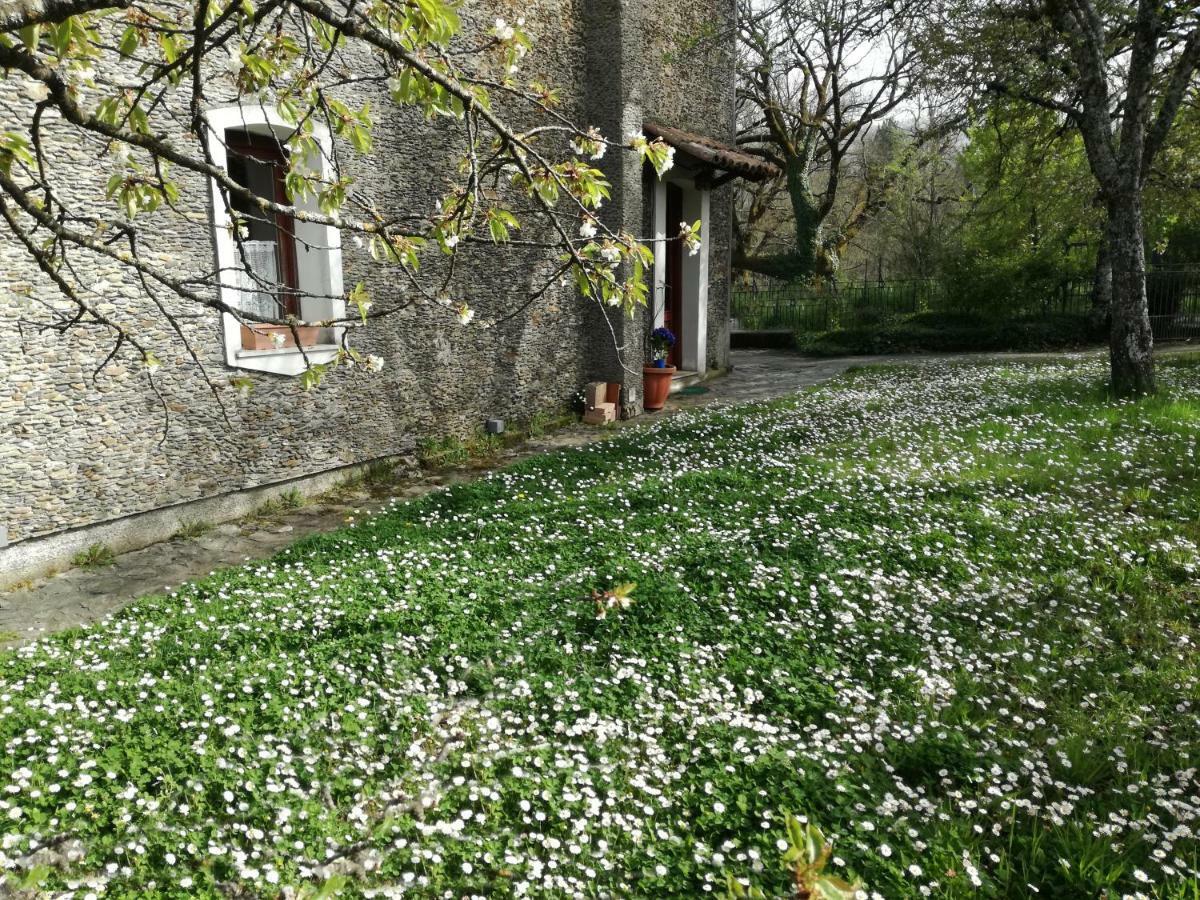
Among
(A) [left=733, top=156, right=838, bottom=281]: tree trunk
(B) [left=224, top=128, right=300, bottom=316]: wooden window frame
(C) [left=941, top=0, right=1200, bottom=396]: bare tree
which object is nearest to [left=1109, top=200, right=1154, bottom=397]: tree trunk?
(C) [left=941, top=0, right=1200, bottom=396]: bare tree

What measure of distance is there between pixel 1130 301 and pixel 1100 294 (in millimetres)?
10601

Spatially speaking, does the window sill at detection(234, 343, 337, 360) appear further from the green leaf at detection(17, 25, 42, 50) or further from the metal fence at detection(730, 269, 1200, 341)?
the metal fence at detection(730, 269, 1200, 341)

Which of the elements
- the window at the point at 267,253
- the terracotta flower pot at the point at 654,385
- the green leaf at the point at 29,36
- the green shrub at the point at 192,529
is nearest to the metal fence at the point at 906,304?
the terracotta flower pot at the point at 654,385

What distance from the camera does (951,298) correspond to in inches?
842

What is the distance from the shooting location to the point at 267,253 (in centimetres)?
780

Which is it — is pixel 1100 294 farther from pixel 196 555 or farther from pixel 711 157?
pixel 196 555

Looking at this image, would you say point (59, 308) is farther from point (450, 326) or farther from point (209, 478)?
point (450, 326)

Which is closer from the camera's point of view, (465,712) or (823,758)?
(823,758)

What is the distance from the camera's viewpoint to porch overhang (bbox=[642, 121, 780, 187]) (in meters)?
12.1

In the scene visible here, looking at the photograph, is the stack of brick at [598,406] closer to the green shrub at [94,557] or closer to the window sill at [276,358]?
the window sill at [276,358]

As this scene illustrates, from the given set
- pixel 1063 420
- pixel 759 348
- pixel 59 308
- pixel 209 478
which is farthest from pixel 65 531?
pixel 759 348

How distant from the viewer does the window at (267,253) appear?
6957 mm

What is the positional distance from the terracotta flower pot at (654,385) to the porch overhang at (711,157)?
320 centimetres

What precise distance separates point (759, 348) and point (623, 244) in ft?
71.2
